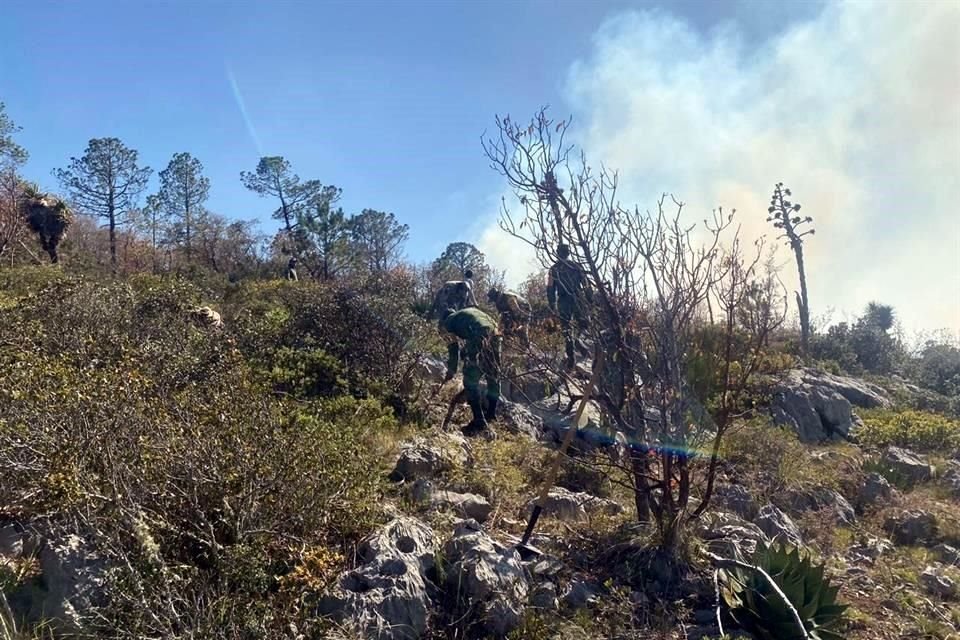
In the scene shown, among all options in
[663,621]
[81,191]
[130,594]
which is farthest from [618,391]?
[81,191]

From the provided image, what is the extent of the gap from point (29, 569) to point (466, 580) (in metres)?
2.38

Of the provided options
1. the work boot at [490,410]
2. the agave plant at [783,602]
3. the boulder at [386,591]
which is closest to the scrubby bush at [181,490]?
the boulder at [386,591]

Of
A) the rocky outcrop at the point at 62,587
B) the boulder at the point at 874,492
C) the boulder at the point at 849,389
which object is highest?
the boulder at the point at 849,389

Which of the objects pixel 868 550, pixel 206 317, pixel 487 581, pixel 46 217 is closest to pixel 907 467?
pixel 868 550

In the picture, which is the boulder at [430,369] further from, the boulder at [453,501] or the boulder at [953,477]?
the boulder at [953,477]

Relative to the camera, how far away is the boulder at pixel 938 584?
4.91 meters

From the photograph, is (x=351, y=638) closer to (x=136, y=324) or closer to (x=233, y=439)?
(x=233, y=439)

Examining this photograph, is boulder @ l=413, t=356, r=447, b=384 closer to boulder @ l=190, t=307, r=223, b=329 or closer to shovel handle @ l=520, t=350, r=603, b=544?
boulder @ l=190, t=307, r=223, b=329

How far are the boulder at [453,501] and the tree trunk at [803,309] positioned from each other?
14.9m

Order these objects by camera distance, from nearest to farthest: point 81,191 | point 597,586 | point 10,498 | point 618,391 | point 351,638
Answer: point 351,638 < point 10,498 < point 597,586 < point 618,391 < point 81,191

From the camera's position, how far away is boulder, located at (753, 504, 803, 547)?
520 cm

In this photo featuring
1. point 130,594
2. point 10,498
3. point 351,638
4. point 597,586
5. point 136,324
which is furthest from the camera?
point 136,324

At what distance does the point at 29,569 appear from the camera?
3508mm

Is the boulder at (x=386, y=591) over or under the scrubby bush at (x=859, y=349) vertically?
under
